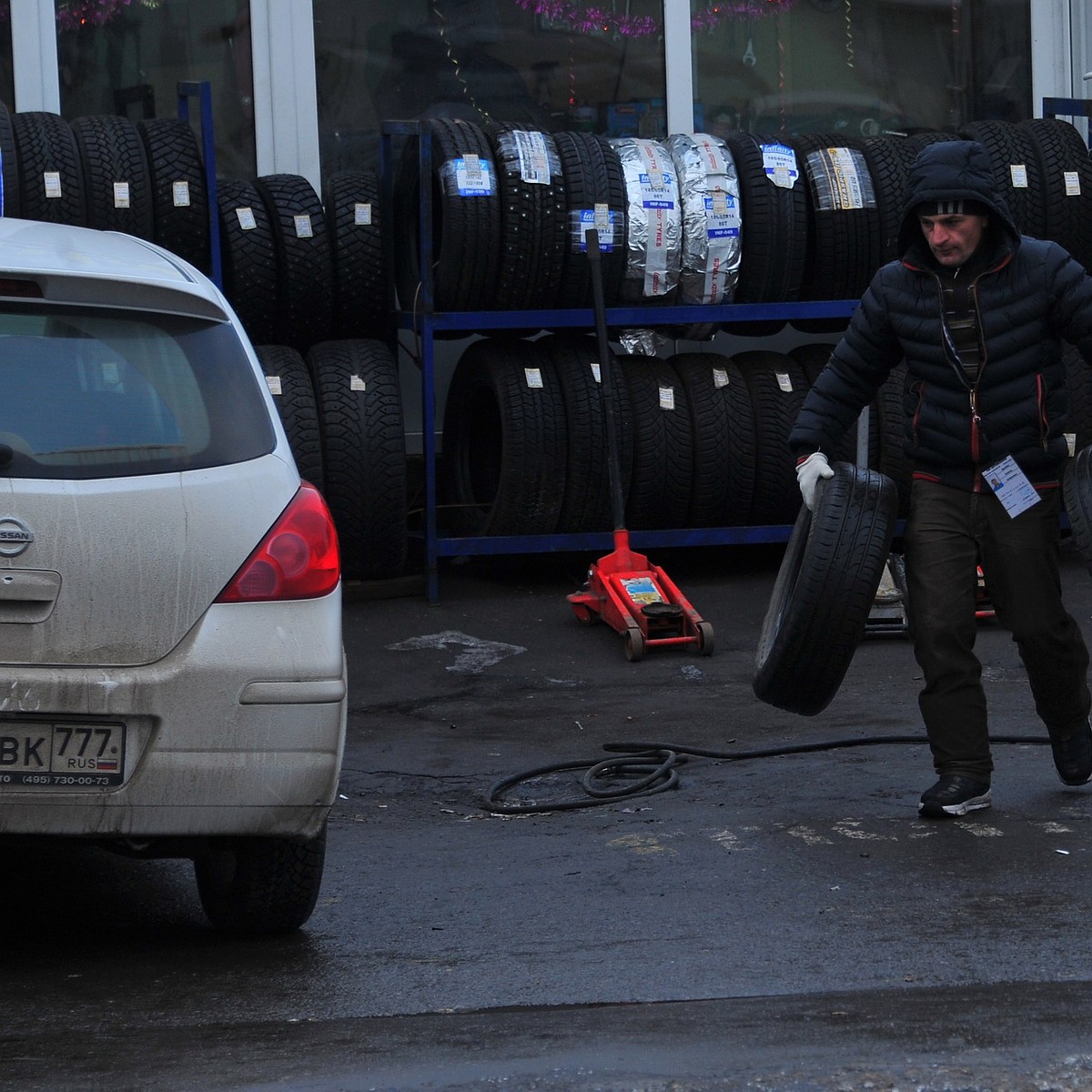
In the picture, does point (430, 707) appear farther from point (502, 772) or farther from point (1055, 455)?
point (1055, 455)

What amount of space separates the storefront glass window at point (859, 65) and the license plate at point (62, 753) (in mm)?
8808

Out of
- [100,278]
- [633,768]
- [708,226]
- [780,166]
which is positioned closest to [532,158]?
[708,226]

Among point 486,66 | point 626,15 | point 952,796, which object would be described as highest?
point 626,15

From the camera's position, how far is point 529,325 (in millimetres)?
8852

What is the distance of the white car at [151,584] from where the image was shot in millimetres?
3383

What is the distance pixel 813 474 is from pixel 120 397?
221 cm

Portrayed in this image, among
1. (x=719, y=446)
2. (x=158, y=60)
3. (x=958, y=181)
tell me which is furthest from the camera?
(x=158, y=60)

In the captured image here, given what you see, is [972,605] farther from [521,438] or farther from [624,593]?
[521,438]

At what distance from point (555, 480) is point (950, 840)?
14.8 feet

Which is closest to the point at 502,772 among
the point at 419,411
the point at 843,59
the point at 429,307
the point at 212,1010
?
the point at 212,1010

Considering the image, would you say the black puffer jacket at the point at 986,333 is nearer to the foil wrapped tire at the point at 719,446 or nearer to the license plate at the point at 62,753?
the license plate at the point at 62,753

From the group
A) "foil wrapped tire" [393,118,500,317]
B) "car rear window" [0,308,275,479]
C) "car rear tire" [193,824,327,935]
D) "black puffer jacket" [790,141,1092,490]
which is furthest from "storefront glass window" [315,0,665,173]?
"car rear tire" [193,824,327,935]

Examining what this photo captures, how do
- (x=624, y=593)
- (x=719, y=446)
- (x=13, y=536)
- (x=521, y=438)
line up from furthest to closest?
(x=719, y=446), (x=521, y=438), (x=624, y=593), (x=13, y=536)

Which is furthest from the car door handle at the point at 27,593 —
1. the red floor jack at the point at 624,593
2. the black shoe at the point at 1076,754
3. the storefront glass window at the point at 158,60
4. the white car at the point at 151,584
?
the storefront glass window at the point at 158,60
